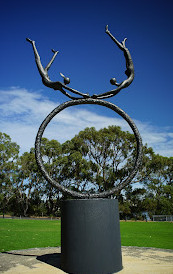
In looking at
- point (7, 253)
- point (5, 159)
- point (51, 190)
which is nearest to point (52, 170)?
point (51, 190)

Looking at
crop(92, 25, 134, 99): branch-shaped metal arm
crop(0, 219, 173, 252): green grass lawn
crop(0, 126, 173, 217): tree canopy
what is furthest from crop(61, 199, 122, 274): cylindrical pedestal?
crop(0, 126, 173, 217): tree canopy

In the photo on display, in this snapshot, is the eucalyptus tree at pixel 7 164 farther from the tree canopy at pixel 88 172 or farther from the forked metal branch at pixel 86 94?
the forked metal branch at pixel 86 94

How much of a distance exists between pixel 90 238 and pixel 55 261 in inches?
63.9

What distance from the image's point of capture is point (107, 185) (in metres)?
27.3

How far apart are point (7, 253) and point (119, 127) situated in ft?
69.6

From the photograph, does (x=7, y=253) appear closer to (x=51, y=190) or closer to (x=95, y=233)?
(x=95, y=233)

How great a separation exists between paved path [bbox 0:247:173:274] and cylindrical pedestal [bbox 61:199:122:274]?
13.7 inches

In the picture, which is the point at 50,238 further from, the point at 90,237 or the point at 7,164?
the point at 7,164

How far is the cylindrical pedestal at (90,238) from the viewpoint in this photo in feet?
17.2

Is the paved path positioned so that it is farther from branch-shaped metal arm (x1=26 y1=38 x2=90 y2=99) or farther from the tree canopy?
the tree canopy

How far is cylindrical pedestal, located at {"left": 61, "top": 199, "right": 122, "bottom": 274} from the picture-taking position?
17.2 ft

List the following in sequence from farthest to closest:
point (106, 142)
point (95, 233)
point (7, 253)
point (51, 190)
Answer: point (51, 190) → point (106, 142) → point (7, 253) → point (95, 233)

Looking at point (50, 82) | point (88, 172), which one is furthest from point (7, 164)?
point (50, 82)

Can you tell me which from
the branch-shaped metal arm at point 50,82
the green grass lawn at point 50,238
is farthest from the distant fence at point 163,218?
the branch-shaped metal arm at point 50,82
